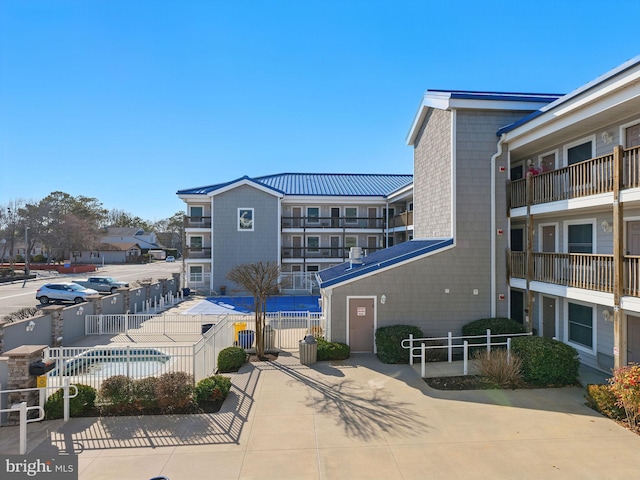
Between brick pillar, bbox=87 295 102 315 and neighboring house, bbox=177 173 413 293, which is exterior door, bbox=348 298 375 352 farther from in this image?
neighboring house, bbox=177 173 413 293

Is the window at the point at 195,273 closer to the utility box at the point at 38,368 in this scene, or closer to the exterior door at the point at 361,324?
the exterior door at the point at 361,324

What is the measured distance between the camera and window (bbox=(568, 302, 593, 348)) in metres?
11.9

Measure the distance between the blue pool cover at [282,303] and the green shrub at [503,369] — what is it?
12860 millimetres

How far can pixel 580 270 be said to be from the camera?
1078cm

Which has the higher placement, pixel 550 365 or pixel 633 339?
pixel 633 339

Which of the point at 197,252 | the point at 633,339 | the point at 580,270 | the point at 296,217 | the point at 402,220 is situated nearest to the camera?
the point at 633,339

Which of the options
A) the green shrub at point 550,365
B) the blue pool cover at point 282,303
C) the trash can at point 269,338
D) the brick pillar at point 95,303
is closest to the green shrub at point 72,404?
the trash can at point 269,338

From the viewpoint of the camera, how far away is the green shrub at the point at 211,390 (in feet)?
29.0

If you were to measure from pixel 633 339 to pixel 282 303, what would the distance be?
1914cm

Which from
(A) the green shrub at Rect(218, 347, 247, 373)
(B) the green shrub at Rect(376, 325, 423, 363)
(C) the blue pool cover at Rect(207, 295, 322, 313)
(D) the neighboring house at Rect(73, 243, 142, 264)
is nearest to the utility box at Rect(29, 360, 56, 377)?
(A) the green shrub at Rect(218, 347, 247, 373)

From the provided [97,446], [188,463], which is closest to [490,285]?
[188,463]

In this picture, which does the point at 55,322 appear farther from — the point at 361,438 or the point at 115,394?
the point at 361,438

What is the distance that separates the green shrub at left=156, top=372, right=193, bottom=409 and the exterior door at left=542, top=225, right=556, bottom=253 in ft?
43.2

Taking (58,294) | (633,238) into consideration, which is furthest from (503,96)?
(58,294)
